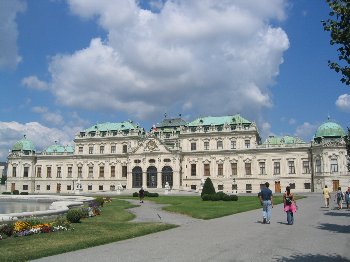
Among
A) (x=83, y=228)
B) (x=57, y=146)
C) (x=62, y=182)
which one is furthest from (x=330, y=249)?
(x=57, y=146)

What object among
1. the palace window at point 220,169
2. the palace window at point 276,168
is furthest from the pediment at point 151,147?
the palace window at point 276,168

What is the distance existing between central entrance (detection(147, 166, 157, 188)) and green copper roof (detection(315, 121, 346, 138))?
112 ft

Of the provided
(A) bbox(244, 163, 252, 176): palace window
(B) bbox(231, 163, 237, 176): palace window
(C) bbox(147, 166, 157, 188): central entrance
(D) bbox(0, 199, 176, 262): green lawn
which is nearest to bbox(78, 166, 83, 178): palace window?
(C) bbox(147, 166, 157, 188): central entrance

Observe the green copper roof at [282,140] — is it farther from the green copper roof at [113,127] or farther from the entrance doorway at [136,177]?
the green copper roof at [113,127]

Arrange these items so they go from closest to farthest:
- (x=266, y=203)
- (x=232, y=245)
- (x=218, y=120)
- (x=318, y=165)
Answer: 1. (x=232, y=245)
2. (x=266, y=203)
3. (x=318, y=165)
4. (x=218, y=120)

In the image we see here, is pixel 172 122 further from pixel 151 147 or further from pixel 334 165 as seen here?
pixel 334 165

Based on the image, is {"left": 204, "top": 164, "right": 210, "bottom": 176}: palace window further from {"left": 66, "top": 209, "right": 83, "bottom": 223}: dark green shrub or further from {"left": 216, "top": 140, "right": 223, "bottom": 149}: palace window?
{"left": 66, "top": 209, "right": 83, "bottom": 223}: dark green shrub

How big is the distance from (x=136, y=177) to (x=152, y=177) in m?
3.66

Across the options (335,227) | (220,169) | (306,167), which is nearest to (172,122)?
(220,169)

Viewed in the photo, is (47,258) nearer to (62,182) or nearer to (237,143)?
(237,143)

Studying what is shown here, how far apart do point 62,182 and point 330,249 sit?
3470 inches

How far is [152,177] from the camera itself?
86.5m

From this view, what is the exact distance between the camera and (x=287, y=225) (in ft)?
68.4

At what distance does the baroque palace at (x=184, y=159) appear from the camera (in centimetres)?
7656
